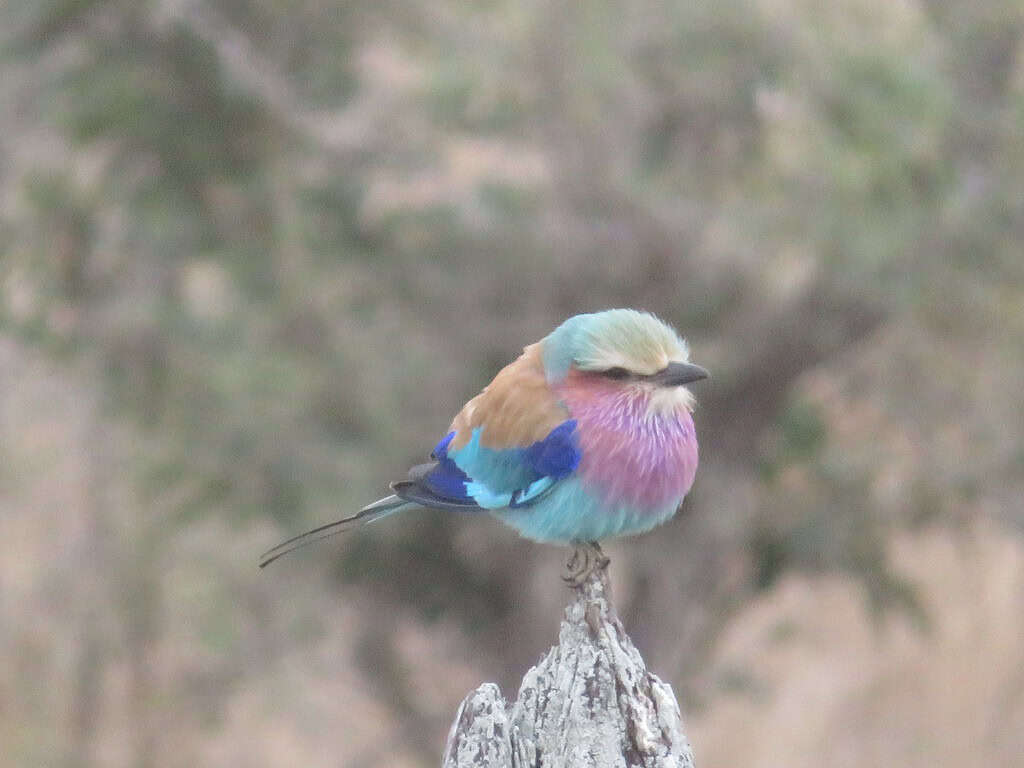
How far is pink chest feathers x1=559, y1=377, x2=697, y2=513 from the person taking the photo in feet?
11.7

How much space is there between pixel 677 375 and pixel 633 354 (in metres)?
0.11

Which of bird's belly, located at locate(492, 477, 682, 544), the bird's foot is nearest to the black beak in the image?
bird's belly, located at locate(492, 477, 682, 544)

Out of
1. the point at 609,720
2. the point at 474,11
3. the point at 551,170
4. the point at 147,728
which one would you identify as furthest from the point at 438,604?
the point at 609,720

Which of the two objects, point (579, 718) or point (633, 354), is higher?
point (633, 354)

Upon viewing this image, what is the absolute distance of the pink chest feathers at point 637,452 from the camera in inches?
141

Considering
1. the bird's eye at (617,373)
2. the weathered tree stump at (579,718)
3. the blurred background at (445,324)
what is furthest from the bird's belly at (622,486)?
the blurred background at (445,324)

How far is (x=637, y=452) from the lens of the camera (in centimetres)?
360

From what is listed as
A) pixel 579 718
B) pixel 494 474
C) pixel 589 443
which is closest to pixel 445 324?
pixel 494 474

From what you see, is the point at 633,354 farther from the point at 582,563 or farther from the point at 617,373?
the point at 582,563

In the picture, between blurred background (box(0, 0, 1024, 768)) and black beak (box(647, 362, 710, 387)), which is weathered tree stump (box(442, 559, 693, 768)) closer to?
black beak (box(647, 362, 710, 387))

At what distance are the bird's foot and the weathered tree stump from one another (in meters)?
0.22

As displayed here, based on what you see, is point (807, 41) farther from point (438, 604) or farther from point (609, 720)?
point (609, 720)

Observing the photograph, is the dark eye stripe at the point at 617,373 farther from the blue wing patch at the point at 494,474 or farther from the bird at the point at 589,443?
the blue wing patch at the point at 494,474

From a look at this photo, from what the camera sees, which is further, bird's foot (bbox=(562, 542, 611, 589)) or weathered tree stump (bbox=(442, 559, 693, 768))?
bird's foot (bbox=(562, 542, 611, 589))
